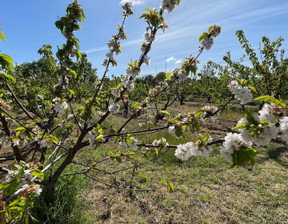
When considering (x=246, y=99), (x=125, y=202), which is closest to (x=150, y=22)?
(x=246, y=99)

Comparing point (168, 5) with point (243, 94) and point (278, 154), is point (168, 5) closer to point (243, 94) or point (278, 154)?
point (243, 94)

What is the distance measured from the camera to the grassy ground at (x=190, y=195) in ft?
9.91

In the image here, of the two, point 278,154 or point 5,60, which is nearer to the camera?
→ point 5,60

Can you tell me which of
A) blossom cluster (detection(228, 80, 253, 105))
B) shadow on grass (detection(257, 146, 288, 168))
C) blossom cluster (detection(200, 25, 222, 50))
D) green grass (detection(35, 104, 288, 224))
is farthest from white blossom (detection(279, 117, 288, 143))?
shadow on grass (detection(257, 146, 288, 168))

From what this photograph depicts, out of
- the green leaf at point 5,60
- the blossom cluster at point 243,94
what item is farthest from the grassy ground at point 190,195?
the green leaf at point 5,60

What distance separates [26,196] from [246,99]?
1.66m

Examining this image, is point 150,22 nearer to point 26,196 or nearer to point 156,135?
point 26,196

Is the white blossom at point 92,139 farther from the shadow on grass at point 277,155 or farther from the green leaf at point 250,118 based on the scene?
the shadow on grass at point 277,155

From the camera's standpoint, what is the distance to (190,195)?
362 cm

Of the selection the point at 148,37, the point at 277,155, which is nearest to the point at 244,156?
the point at 148,37

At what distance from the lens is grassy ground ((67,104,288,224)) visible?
9.91 ft

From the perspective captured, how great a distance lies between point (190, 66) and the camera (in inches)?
72.2

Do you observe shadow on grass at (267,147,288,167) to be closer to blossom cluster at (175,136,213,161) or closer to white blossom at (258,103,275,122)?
blossom cluster at (175,136,213,161)

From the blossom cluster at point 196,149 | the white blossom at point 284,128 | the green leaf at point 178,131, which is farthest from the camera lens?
the green leaf at point 178,131
